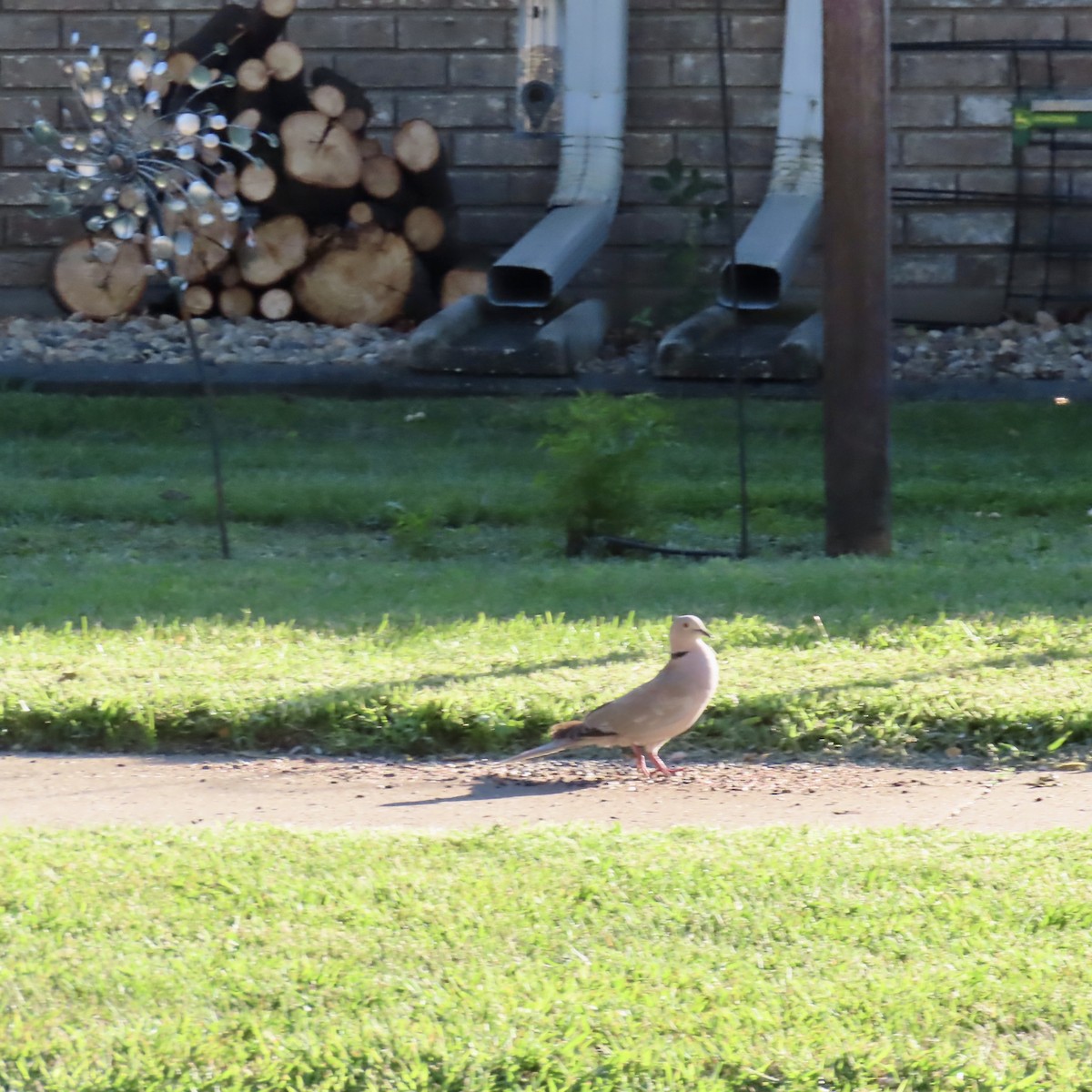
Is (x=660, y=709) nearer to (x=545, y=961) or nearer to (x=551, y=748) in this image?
(x=551, y=748)

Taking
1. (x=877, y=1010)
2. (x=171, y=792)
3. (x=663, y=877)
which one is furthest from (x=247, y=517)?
(x=877, y=1010)

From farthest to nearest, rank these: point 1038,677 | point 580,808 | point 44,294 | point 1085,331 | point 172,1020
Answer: point 44,294 < point 1085,331 < point 1038,677 < point 580,808 < point 172,1020

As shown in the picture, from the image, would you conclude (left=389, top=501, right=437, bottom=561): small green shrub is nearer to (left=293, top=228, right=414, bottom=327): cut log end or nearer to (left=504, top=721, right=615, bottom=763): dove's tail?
(left=504, top=721, right=615, bottom=763): dove's tail

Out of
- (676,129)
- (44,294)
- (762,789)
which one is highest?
(676,129)

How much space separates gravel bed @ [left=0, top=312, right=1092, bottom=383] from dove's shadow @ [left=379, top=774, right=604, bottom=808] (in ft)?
21.9

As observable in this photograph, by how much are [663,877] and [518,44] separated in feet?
33.1

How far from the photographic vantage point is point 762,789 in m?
5.07

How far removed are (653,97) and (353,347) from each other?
121 inches

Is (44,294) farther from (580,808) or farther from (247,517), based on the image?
(580,808)

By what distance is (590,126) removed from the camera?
42.4ft

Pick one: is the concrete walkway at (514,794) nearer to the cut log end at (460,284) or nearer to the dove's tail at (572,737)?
the dove's tail at (572,737)

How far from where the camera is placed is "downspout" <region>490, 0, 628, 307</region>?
12.6 metres

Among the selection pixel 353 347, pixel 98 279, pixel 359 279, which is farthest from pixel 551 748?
pixel 98 279

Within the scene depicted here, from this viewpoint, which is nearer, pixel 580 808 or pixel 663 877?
pixel 663 877
